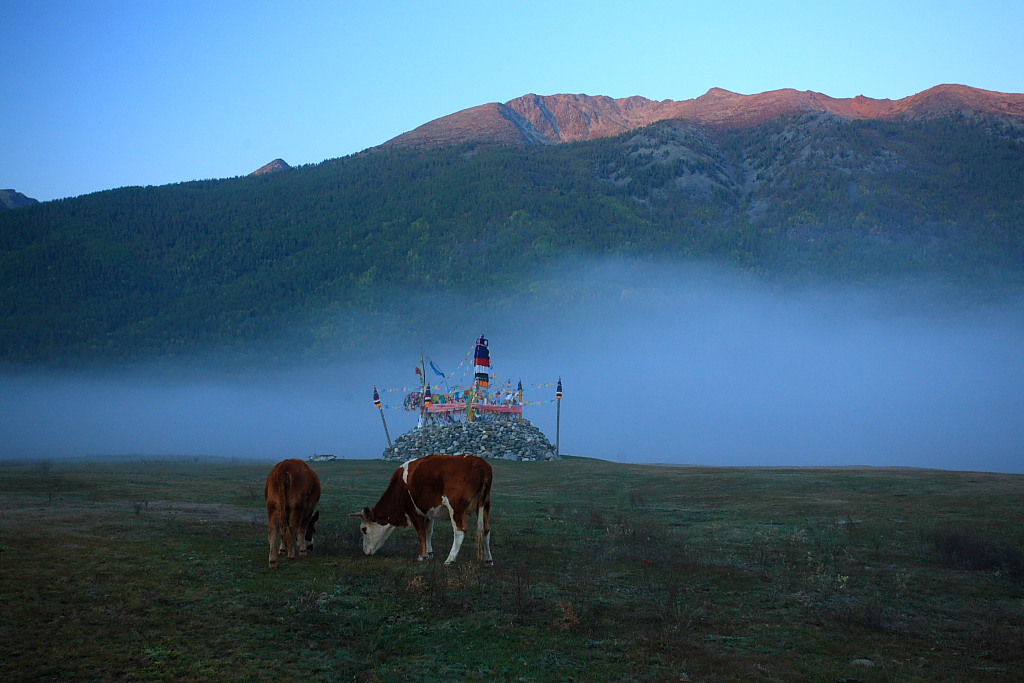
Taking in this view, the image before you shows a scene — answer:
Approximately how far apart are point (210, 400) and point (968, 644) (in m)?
153

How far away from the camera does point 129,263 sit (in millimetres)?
180625

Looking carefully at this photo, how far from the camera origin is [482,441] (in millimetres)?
65625

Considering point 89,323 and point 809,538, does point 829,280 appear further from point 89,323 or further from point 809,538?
point 809,538

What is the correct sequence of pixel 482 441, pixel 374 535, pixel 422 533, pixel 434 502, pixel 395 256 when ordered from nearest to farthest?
pixel 434 502, pixel 422 533, pixel 374 535, pixel 482 441, pixel 395 256

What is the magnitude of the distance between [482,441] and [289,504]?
4801cm

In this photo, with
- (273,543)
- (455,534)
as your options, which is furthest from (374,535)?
(273,543)

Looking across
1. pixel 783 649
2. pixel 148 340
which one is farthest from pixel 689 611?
pixel 148 340

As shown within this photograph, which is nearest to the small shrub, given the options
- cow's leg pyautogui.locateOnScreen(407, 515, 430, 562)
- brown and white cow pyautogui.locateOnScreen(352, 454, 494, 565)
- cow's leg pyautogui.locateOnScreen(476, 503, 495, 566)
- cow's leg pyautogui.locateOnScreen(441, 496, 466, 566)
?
cow's leg pyautogui.locateOnScreen(476, 503, 495, 566)

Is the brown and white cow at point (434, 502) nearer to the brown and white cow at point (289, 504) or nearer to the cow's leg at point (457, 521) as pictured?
the cow's leg at point (457, 521)

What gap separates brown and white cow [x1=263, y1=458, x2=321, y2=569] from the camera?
1781cm

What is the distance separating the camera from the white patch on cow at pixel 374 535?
19406 millimetres

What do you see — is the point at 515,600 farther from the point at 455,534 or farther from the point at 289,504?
the point at 289,504

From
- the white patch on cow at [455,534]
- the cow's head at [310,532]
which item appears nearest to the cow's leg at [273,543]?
the cow's head at [310,532]

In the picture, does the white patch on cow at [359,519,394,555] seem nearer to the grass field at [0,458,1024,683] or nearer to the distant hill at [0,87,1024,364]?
the grass field at [0,458,1024,683]
